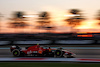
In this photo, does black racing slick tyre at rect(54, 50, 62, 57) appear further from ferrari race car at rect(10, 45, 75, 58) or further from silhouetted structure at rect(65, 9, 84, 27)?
silhouetted structure at rect(65, 9, 84, 27)

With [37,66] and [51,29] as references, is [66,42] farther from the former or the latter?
[37,66]

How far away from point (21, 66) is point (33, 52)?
78.5 inches

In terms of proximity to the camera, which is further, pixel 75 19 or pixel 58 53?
pixel 75 19

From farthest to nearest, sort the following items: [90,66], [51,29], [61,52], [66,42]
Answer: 1. [51,29]
2. [66,42]
3. [61,52]
4. [90,66]

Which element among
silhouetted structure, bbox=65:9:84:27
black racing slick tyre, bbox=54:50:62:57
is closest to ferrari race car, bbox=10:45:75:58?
black racing slick tyre, bbox=54:50:62:57

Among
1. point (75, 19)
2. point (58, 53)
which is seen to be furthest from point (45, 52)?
point (75, 19)

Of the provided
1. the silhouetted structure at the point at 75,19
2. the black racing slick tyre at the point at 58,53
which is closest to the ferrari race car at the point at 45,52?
the black racing slick tyre at the point at 58,53

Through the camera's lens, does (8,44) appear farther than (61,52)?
Yes

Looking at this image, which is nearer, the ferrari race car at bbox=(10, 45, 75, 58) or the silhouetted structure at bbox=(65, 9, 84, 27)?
the ferrari race car at bbox=(10, 45, 75, 58)

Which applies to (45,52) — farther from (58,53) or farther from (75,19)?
(75,19)

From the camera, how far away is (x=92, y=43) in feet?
56.7

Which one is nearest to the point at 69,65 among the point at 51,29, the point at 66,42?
the point at 66,42

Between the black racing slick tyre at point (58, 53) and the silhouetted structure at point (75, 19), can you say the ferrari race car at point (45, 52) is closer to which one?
the black racing slick tyre at point (58, 53)

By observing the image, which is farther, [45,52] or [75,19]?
[75,19]
